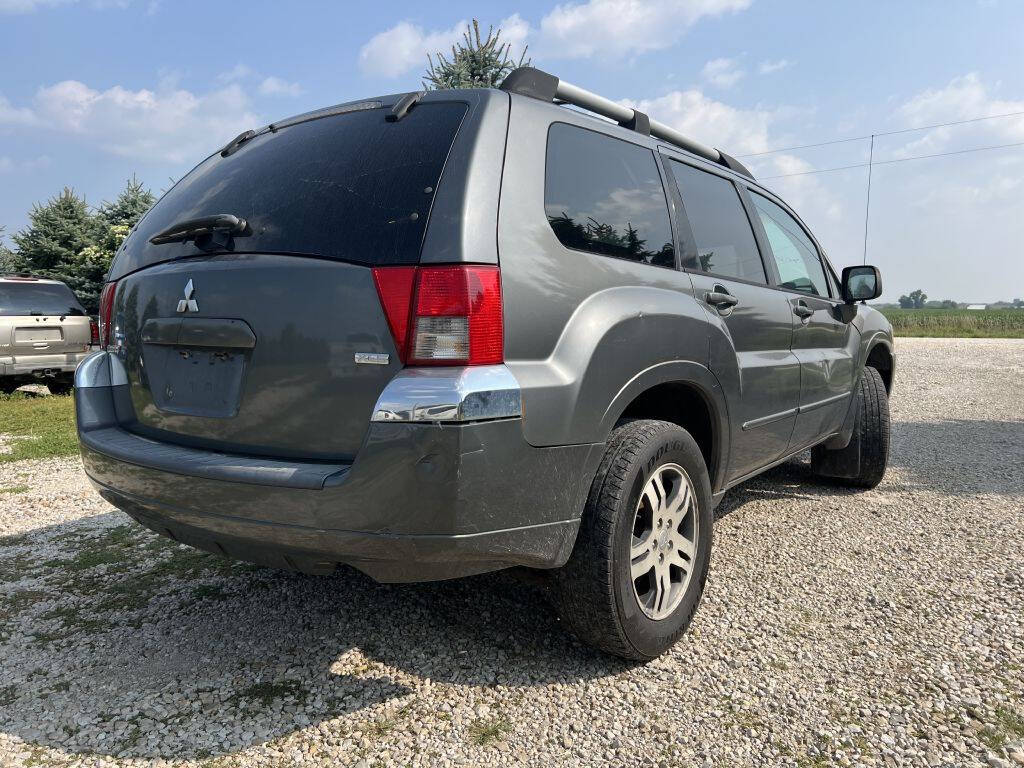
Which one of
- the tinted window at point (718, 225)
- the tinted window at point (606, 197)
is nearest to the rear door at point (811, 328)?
the tinted window at point (718, 225)

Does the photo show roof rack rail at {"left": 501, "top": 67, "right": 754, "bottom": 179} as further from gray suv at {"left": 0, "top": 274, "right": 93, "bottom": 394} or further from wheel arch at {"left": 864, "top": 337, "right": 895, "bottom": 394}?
gray suv at {"left": 0, "top": 274, "right": 93, "bottom": 394}

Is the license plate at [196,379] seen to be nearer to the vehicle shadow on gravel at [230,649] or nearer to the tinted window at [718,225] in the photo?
the vehicle shadow on gravel at [230,649]

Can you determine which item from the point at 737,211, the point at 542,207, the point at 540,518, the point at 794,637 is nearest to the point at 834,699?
the point at 794,637

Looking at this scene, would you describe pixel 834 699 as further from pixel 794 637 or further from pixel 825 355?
pixel 825 355

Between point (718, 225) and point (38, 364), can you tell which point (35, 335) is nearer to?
point (38, 364)

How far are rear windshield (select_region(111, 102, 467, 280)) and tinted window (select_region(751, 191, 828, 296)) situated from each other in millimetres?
2231

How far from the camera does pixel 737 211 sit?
11.3 ft

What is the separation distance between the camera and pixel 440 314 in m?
1.82

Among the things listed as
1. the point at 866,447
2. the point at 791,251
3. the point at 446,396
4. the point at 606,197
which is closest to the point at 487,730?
the point at 446,396

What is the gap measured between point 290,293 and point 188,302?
0.43m

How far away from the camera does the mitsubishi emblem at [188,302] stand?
217 cm

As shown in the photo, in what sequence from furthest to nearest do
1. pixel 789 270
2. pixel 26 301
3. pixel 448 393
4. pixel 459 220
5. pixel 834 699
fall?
pixel 26 301, pixel 789 270, pixel 834 699, pixel 459 220, pixel 448 393

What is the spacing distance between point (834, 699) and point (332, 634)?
5.78 ft

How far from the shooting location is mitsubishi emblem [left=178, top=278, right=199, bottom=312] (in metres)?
2.17
